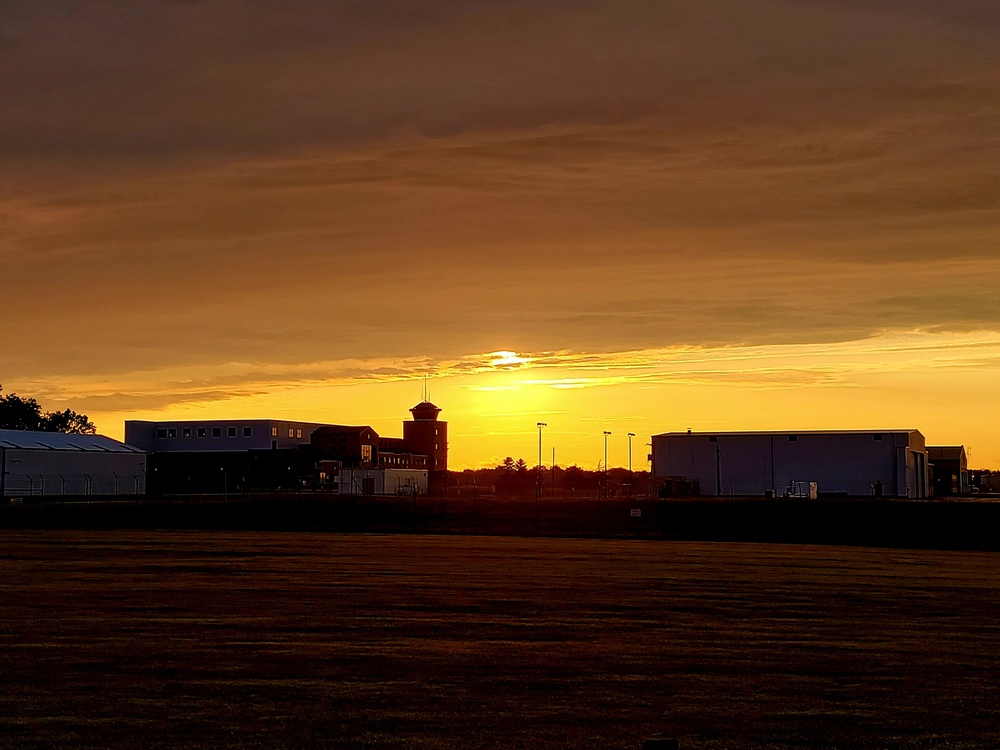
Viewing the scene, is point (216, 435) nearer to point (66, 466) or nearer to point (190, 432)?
point (190, 432)

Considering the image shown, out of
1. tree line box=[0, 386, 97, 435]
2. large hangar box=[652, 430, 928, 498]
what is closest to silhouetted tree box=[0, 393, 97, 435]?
tree line box=[0, 386, 97, 435]

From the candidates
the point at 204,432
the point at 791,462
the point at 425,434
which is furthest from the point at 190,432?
the point at 791,462

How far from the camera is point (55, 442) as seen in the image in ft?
394

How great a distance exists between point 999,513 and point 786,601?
53.3m

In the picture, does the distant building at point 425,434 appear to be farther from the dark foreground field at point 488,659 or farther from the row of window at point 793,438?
the dark foreground field at point 488,659

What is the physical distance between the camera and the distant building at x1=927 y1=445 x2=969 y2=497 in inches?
6112

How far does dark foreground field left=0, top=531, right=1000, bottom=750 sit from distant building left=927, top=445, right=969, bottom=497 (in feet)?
413

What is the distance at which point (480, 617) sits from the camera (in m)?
24.6

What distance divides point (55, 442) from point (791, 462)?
246 ft

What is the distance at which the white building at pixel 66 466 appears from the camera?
111000mm

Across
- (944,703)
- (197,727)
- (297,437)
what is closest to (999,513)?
(944,703)

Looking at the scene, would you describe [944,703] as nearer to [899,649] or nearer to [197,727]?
[899,649]

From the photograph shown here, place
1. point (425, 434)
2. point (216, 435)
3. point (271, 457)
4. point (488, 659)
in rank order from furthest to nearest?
point (425, 434) < point (216, 435) < point (271, 457) < point (488, 659)

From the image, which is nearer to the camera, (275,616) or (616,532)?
(275,616)
